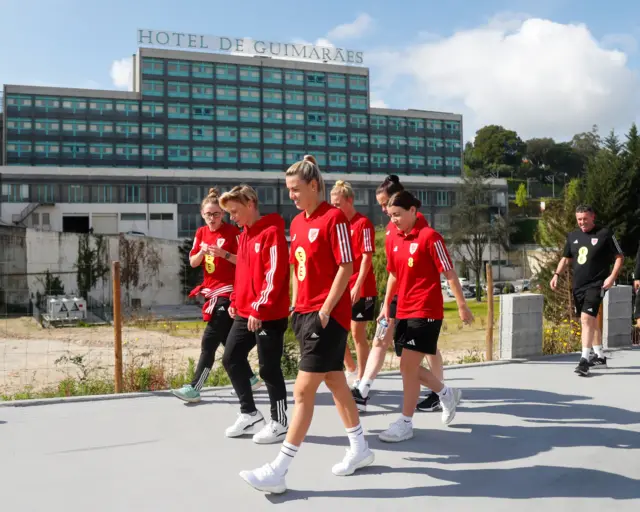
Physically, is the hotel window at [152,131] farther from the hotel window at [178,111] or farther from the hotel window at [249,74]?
the hotel window at [249,74]

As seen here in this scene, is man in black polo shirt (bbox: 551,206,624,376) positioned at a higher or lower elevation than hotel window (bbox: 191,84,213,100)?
Result: lower

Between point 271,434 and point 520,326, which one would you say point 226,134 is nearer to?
point 520,326

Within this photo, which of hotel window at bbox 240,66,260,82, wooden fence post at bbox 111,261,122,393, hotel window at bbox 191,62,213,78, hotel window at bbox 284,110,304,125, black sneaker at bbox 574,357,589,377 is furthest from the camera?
hotel window at bbox 284,110,304,125

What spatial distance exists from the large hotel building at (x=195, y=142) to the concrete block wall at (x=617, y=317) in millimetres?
65956

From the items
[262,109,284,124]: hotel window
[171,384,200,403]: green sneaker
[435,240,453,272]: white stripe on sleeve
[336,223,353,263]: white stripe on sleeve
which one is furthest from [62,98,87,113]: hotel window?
[336,223,353,263]: white stripe on sleeve

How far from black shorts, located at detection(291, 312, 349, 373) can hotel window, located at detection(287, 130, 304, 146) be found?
92.3 metres

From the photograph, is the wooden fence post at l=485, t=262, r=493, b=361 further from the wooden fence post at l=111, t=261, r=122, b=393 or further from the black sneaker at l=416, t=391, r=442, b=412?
the wooden fence post at l=111, t=261, r=122, b=393

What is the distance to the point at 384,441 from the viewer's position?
17.2 ft

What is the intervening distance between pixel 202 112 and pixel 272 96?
→ 992 cm

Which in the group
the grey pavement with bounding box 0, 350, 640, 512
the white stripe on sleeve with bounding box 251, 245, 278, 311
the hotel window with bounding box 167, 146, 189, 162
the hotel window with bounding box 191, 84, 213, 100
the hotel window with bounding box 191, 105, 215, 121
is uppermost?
the hotel window with bounding box 191, 84, 213, 100

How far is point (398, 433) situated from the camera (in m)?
5.25

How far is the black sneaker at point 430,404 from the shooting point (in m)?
6.34

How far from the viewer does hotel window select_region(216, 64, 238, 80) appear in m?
90.8

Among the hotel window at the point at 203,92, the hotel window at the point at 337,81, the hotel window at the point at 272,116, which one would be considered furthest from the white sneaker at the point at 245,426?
the hotel window at the point at 337,81
